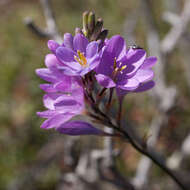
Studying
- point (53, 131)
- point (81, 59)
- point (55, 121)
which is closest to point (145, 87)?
point (81, 59)

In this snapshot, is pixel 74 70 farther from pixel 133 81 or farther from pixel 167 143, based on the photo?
pixel 167 143

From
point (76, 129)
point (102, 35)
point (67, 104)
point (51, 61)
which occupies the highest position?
point (102, 35)

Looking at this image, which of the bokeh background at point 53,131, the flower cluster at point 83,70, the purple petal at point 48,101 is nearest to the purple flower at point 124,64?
the flower cluster at point 83,70

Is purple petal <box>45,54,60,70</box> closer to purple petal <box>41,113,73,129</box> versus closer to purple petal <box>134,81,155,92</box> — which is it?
purple petal <box>41,113,73,129</box>

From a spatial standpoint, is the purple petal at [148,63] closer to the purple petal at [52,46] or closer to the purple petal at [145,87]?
the purple petal at [145,87]

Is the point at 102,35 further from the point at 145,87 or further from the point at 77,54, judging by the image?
the point at 145,87

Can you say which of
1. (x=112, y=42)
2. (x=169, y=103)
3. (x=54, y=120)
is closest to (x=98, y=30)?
(x=112, y=42)

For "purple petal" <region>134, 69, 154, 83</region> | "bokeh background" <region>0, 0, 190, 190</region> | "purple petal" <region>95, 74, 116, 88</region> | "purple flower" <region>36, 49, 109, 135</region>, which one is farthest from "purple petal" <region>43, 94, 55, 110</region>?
"bokeh background" <region>0, 0, 190, 190</region>
